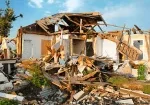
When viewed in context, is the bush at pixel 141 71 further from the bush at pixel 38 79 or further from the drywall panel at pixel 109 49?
the bush at pixel 38 79

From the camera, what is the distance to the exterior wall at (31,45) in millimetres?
28312

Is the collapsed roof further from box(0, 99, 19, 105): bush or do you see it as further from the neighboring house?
box(0, 99, 19, 105): bush

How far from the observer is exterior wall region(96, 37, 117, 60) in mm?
27091

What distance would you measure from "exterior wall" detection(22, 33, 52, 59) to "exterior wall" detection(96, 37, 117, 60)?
19.6 feet

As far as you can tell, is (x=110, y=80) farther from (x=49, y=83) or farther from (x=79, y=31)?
(x=79, y=31)

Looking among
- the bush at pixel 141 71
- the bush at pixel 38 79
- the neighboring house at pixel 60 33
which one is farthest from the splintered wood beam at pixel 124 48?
the bush at pixel 38 79

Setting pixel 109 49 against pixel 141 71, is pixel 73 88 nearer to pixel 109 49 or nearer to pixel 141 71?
pixel 141 71

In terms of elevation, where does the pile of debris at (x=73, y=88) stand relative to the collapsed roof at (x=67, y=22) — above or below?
below

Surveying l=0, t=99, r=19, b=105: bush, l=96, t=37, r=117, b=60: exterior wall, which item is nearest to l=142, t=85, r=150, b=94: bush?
l=0, t=99, r=19, b=105: bush

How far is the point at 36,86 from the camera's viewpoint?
1744 centimetres

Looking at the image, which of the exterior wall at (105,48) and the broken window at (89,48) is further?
the broken window at (89,48)

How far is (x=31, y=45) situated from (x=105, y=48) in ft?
24.1

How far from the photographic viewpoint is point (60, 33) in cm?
2739

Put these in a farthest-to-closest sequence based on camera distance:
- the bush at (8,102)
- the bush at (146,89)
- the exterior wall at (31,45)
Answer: the exterior wall at (31,45)
the bush at (146,89)
the bush at (8,102)
